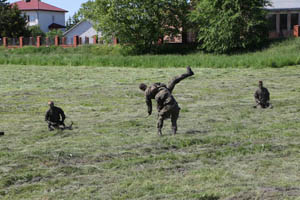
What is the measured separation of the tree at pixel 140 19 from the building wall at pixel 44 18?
1734 inches

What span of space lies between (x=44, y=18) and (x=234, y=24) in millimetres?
56849

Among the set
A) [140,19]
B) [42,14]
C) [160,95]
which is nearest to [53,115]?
[160,95]

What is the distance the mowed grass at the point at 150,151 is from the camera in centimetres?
638

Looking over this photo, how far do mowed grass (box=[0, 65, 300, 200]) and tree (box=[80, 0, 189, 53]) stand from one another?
97.3ft

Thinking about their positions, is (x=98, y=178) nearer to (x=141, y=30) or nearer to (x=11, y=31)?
(x=141, y=30)

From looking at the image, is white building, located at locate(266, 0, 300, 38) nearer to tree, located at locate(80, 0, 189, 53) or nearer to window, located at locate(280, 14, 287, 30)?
window, located at locate(280, 14, 287, 30)

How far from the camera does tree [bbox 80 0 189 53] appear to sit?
1802 inches

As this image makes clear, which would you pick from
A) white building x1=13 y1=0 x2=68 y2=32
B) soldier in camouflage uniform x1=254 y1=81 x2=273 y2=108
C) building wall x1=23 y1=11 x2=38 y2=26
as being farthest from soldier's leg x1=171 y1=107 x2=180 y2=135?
building wall x1=23 y1=11 x2=38 y2=26

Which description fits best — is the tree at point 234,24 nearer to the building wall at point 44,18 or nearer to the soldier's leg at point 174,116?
the soldier's leg at point 174,116

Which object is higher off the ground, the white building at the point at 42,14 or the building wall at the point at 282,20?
the white building at the point at 42,14

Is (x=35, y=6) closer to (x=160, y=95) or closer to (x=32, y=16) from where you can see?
(x=32, y=16)

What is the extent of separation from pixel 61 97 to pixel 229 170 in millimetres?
11591

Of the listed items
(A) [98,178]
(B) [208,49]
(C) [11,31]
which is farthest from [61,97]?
(C) [11,31]

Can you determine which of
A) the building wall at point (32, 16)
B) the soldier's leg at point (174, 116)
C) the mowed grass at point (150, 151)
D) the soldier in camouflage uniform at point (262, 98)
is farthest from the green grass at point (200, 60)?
the building wall at point (32, 16)
